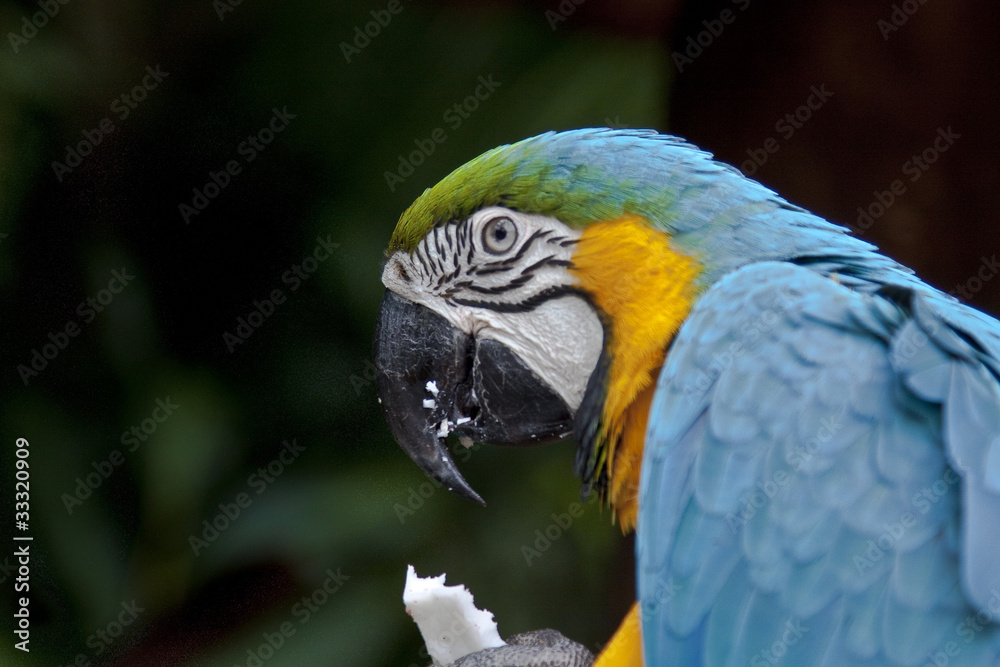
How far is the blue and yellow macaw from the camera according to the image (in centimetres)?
81

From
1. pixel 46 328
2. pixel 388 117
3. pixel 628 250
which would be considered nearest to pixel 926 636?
pixel 628 250

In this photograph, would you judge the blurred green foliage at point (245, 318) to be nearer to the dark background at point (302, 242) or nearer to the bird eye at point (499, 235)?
the dark background at point (302, 242)

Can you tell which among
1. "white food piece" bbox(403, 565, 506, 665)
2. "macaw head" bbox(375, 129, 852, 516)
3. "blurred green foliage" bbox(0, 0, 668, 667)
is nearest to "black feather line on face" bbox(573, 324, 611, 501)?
"macaw head" bbox(375, 129, 852, 516)

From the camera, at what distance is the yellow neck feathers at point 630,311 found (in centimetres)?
103

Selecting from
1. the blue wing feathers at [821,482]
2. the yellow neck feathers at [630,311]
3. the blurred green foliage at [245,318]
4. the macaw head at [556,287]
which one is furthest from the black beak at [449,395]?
the blurred green foliage at [245,318]

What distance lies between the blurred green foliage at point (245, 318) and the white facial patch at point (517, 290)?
1194mm

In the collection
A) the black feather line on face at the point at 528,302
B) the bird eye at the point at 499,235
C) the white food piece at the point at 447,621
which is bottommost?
the white food piece at the point at 447,621

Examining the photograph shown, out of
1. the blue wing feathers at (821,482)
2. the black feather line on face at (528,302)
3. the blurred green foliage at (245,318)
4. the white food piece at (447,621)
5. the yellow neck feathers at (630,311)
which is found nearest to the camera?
the blue wing feathers at (821,482)

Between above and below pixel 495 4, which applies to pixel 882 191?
below

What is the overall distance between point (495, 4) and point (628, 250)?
1642 millimetres

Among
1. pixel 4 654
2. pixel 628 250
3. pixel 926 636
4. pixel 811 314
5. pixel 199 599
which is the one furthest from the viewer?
pixel 199 599

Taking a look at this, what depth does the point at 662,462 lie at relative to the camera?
916 mm

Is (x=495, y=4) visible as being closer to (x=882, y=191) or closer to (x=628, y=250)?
(x=882, y=191)

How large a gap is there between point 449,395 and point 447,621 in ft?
1.21
